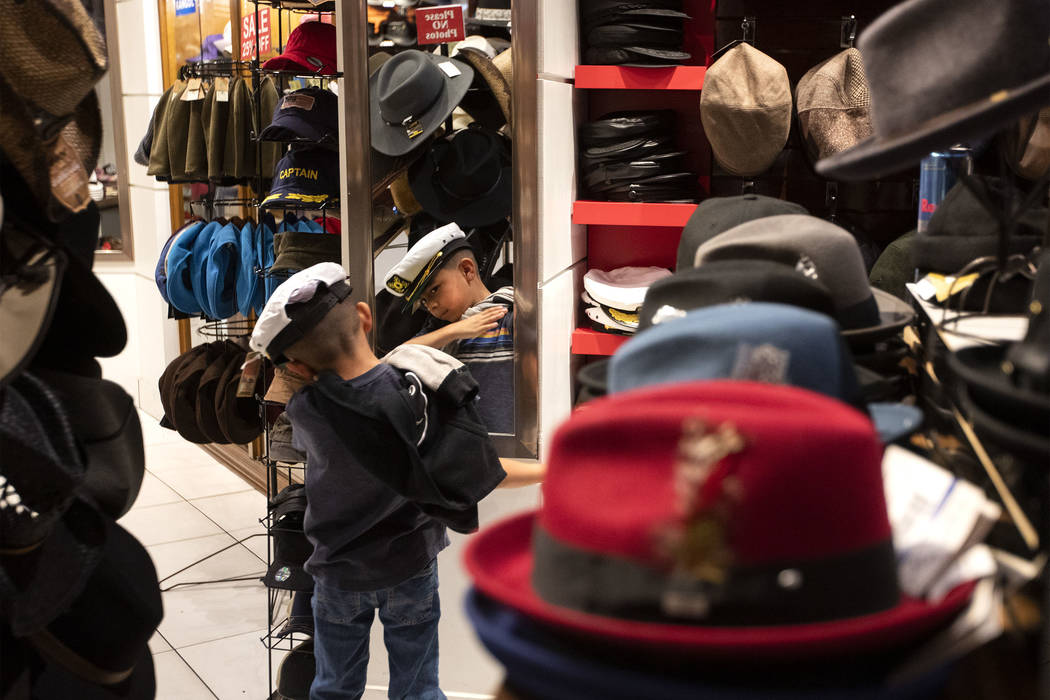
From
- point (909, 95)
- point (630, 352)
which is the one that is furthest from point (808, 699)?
point (909, 95)

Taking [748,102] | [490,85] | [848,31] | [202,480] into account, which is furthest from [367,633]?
[202,480]

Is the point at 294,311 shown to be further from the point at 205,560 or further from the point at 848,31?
the point at 205,560

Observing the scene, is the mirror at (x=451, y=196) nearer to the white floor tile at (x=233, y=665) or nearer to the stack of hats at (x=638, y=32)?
the stack of hats at (x=638, y=32)

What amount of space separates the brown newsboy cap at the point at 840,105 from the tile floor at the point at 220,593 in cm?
137

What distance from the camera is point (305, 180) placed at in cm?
310

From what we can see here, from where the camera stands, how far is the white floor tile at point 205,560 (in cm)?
430

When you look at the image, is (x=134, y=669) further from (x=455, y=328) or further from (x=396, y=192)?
(x=396, y=192)

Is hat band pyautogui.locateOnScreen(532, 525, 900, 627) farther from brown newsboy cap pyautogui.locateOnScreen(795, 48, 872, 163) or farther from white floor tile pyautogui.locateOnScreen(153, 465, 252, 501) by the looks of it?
white floor tile pyautogui.locateOnScreen(153, 465, 252, 501)

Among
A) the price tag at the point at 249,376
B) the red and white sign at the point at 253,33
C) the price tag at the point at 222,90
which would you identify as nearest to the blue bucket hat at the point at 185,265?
the price tag at the point at 222,90

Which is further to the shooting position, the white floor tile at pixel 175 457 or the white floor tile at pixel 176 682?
the white floor tile at pixel 175 457

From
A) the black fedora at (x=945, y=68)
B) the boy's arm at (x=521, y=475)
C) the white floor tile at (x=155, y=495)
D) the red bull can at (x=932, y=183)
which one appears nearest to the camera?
the black fedora at (x=945, y=68)

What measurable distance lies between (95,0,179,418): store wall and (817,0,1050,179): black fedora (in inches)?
219

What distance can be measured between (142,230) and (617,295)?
14.5 ft

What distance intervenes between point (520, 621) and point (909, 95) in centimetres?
67
